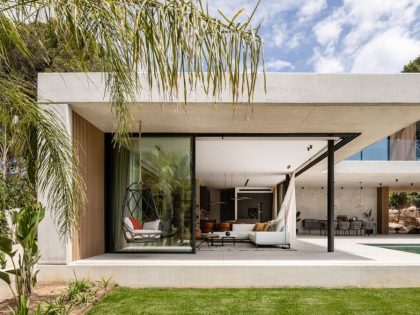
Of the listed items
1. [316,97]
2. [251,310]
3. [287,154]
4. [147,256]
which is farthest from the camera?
[287,154]

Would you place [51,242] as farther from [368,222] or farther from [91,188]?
[368,222]

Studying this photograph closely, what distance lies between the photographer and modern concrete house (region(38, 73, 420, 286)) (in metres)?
6.96

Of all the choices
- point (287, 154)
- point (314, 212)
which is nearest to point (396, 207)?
point (314, 212)

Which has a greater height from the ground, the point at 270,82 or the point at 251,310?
the point at 270,82

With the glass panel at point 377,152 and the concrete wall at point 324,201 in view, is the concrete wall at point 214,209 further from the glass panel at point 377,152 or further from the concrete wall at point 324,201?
the glass panel at point 377,152

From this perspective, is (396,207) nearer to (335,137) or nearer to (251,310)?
(335,137)

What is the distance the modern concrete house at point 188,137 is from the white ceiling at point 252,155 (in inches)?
1.2

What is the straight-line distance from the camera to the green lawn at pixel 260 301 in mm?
5807

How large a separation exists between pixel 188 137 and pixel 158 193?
1393mm

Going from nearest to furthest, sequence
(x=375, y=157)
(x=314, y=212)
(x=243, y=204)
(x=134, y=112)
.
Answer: (x=134, y=112), (x=375, y=157), (x=314, y=212), (x=243, y=204)

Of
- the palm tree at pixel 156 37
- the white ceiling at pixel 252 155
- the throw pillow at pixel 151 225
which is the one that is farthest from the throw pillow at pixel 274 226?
the palm tree at pixel 156 37

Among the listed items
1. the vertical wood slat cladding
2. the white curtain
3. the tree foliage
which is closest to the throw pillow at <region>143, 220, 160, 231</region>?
the vertical wood slat cladding

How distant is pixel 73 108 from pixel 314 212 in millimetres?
17546

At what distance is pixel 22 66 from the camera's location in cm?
1329
